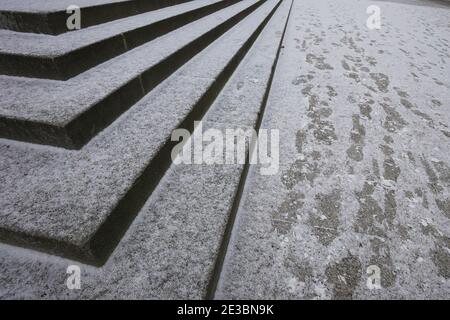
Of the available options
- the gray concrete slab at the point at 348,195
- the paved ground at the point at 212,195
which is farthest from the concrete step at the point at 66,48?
the gray concrete slab at the point at 348,195

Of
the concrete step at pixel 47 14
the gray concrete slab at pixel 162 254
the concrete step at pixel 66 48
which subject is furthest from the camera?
the concrete step at pixel 47 14

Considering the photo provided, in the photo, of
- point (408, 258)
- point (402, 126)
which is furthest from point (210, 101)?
point (402, 126)

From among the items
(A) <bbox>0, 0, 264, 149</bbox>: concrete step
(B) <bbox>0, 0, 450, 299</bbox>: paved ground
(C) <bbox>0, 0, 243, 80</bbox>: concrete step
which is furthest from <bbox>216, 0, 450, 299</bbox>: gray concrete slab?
(C) <bbox>0, 0, 243, 80</bbox>: concrete step

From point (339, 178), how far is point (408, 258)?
706mm

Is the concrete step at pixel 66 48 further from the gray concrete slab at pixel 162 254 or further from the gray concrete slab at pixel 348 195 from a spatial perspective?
the gray concrete slab at pixel 348 195

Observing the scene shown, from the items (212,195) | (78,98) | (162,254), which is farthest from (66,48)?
(162,254)

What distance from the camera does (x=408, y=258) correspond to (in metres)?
1.49

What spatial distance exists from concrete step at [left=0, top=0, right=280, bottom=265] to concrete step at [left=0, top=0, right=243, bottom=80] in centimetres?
50

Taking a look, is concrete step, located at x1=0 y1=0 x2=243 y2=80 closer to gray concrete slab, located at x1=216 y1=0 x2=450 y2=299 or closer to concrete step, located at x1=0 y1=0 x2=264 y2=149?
concrete step, located at x1=0 y1=0 x2=264 y2=149

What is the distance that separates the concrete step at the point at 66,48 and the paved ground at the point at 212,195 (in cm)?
5

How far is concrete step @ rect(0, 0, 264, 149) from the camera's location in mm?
1315

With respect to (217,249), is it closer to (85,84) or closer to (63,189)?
(63,189)

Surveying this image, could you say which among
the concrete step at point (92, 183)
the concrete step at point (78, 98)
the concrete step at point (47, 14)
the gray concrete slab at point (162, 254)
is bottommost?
the gray concrete slab at point (162, 254)

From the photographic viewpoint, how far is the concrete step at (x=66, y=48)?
1591mm
